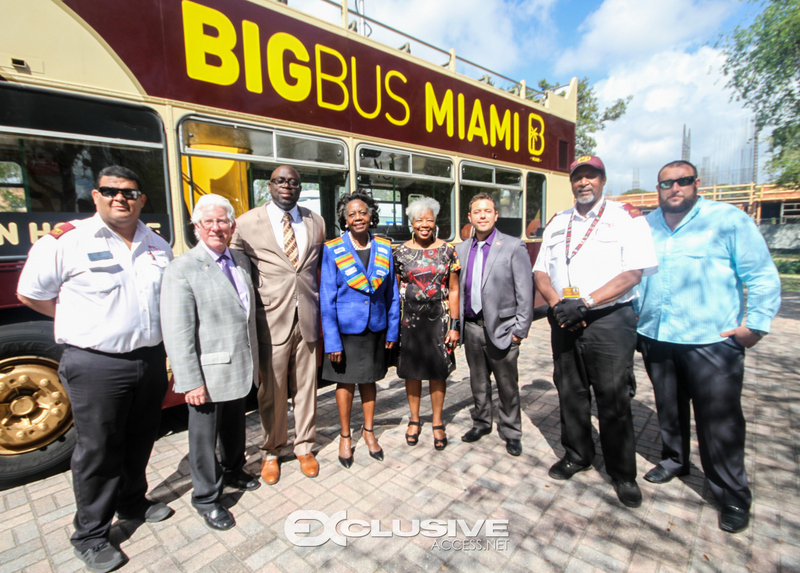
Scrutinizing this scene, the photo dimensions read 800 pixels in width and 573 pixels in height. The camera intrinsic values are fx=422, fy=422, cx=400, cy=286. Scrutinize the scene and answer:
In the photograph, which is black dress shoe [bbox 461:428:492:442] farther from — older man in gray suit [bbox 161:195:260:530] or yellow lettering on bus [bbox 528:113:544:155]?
yellow lettering on bus [bbox 528:113:544:155]

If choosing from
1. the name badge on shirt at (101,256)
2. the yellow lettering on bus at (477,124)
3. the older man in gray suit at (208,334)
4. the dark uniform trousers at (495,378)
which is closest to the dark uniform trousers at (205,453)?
the older man in gray suit at (208,334)

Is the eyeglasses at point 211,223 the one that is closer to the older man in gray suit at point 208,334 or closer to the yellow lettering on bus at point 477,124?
the older man in gray suit at point 208,334

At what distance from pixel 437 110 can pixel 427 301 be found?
3143 millimetres

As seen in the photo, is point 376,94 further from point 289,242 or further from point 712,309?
point 712,309

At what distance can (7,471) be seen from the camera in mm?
2711

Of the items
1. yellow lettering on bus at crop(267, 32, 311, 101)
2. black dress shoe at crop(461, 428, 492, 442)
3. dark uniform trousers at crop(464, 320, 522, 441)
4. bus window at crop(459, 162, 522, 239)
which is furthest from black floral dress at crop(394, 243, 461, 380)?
bus window at crop(459, 162, 522, 239)

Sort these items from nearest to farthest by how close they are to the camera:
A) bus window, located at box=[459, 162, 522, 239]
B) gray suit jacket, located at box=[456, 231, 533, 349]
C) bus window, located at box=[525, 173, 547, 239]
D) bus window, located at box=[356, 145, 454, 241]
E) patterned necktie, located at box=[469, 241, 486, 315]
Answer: gray suit jacket, located at box=[456, 231, 533, 349] → patterned necktie, located at box=[469, 241, 486, 315] → bus window, located at box=[356, 145, 454, 241] → bus window, located at box=[459, 162, 522, 239] → bus window, located at box=[525, 173, 547, 239]

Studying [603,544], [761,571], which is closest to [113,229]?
[603,544]

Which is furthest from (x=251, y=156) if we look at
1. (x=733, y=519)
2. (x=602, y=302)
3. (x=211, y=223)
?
(x=733, y=519)

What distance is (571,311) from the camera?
2.48 metres

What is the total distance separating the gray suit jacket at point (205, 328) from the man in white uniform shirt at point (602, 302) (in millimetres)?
1896

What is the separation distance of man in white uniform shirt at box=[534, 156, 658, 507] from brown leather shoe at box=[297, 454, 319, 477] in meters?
1.80

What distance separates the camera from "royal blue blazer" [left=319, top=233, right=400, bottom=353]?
114 inches

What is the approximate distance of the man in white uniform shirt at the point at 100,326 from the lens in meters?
2.07
